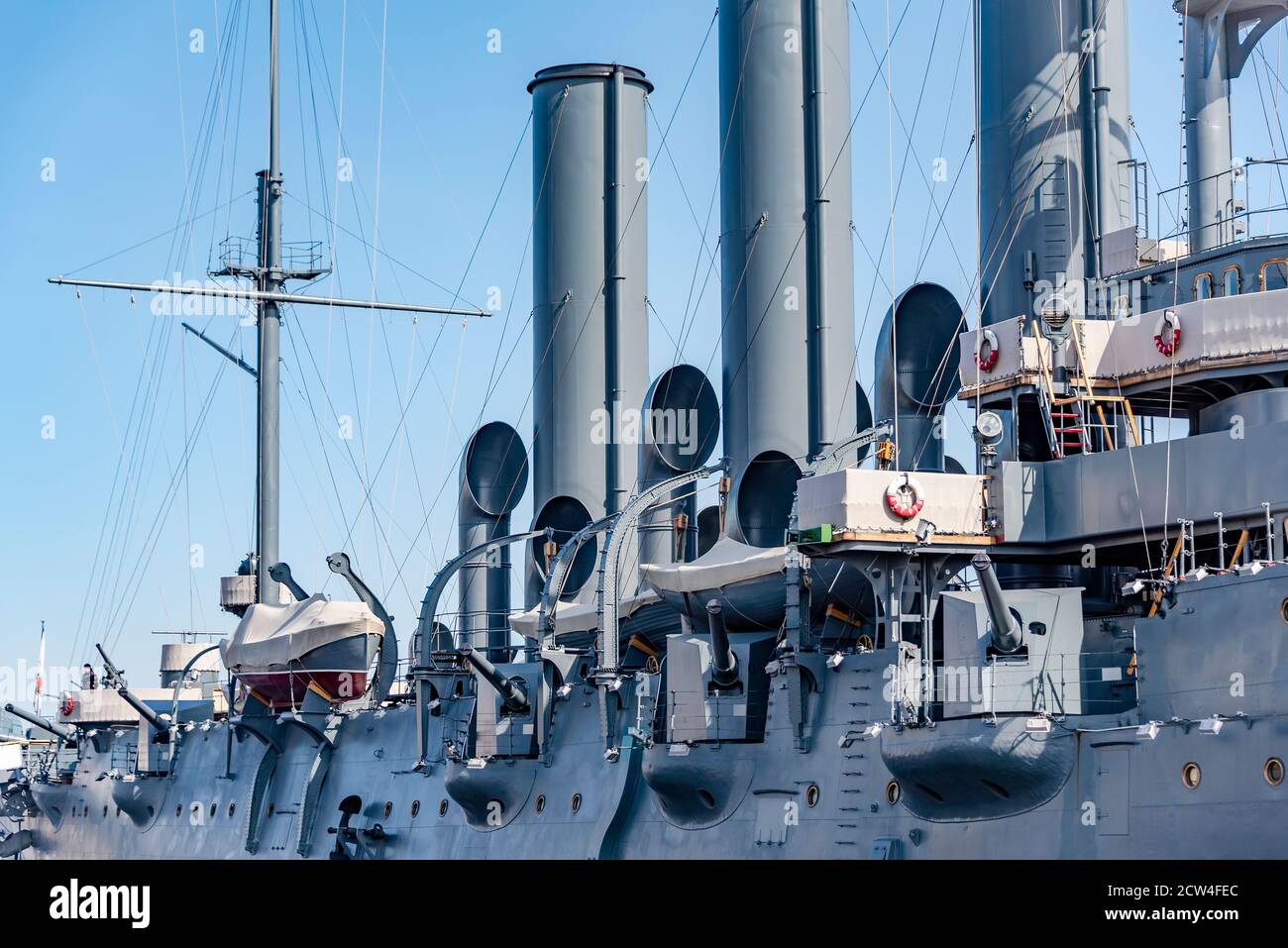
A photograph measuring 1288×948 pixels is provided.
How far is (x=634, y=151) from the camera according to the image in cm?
4147

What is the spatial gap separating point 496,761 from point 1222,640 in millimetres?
13312

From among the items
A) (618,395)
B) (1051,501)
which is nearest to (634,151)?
(618,395)

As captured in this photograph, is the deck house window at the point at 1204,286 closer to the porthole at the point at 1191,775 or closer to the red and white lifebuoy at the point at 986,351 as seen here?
the red and white lifebuoy at the point at 986,351

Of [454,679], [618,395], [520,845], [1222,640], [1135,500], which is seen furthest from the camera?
[618,395]

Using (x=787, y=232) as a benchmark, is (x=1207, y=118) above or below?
below

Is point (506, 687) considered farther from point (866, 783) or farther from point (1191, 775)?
point (1191, 775)

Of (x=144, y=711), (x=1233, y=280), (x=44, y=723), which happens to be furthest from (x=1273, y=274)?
(x=44, y=723)

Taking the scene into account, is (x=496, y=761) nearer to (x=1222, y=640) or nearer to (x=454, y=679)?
(x=454, y=679)

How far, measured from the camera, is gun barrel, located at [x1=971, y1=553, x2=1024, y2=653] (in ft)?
60.8

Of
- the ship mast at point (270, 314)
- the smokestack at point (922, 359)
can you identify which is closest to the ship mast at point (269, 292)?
the ship mast at point (270, 314)

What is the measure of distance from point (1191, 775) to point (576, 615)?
1565cm

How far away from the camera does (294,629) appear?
34312 mm

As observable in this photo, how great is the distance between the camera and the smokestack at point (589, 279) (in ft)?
132
